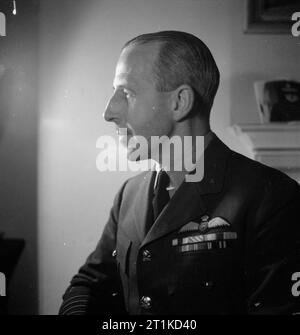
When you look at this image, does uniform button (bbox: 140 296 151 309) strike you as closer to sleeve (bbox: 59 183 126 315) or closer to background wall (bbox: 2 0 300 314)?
sleeve (bbox: 59 183 126 315)

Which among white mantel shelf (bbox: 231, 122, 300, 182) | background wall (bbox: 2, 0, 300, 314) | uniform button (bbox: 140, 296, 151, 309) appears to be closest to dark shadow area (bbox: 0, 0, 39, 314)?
background wall (bbox: 2, 0, 300, 314)

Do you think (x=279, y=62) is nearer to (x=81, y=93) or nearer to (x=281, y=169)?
(x=281, y=169)

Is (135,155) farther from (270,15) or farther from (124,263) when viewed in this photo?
(270,15)

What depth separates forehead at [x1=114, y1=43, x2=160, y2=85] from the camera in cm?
99

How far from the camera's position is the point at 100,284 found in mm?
1040

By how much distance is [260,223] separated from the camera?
96 centimetres

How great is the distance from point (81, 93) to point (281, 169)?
1.74 feet

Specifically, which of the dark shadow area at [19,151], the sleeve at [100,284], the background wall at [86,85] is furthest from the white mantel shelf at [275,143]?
the dark shadow area at [19,151]

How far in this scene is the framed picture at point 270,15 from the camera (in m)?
1.07

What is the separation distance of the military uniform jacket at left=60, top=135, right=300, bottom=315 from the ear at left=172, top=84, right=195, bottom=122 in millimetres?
102

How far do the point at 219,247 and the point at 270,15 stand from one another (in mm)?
593

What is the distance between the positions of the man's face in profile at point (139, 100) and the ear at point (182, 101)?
14mm

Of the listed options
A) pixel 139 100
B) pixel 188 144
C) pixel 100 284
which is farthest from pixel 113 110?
pixel 100 284

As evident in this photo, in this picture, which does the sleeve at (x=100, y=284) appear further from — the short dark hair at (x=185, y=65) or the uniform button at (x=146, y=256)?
the short dark hair at (x=185, y=65)
